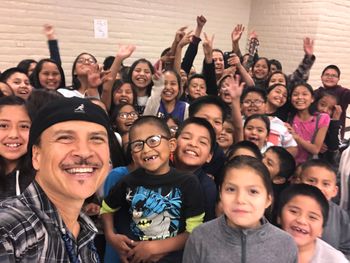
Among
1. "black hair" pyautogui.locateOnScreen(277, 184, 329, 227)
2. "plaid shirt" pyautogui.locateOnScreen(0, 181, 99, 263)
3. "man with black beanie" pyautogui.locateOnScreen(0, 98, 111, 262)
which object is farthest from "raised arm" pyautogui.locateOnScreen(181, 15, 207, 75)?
"plaid shirt" pyautogui.locateOnScreen(0, 181, 99, 263)

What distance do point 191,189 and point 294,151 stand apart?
1757 mm

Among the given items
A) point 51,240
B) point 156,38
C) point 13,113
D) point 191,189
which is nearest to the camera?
point 51,240

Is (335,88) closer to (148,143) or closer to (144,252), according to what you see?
(148,143)

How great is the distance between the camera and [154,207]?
1.69 meters

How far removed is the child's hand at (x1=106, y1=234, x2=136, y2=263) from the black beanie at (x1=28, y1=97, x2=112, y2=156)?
0.85 metres

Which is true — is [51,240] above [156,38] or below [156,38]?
below

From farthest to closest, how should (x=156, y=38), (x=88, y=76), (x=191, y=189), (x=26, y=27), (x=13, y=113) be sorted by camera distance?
(x=156, y=38) → (x=26, y=27) → (x=88, y=76) → (x=13, y=113) → (x=191, y=189)

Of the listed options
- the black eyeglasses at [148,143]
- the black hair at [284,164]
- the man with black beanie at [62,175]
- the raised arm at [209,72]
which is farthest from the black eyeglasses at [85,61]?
the man with black beanie at [62,175]

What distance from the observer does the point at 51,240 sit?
38.1 inches

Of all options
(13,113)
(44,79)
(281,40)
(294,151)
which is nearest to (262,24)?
(281,40)

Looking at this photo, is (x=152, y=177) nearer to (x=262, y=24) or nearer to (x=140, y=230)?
(x=140, y=230)

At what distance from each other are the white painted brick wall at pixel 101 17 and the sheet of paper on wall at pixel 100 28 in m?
0.06

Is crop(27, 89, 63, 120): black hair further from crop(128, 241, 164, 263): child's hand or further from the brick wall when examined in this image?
the brick wall

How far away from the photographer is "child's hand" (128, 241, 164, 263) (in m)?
1.69
